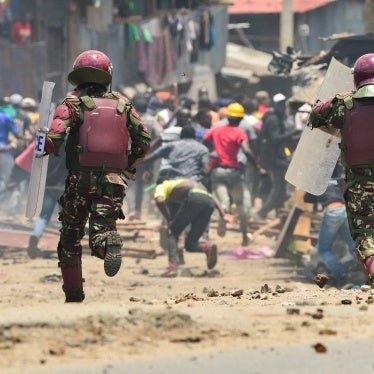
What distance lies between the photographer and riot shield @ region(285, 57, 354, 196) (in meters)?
10.3

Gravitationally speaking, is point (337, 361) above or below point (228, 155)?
above

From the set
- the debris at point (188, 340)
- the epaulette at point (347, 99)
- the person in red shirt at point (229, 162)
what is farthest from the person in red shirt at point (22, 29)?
the debris at point (188, 340)

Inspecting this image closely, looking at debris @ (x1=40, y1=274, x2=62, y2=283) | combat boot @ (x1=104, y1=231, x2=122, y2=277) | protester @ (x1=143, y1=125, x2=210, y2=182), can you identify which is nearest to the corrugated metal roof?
protester @ (x1=143, y1=125, x2=210, y2=182)

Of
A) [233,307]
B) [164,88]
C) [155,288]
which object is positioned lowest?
[164,88]

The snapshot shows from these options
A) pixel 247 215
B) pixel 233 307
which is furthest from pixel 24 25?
pixel 233 307

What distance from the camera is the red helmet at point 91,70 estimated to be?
359 inches

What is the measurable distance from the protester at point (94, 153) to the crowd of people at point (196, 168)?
207 mm

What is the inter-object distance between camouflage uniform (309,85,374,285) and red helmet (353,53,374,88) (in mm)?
62

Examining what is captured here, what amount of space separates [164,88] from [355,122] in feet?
87.8

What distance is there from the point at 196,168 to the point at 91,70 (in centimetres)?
715

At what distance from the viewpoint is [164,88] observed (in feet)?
117

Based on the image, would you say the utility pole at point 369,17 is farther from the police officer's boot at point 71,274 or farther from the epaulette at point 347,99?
the police officer's boot at point 71,274

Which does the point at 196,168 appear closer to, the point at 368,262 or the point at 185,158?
the point at 185,158

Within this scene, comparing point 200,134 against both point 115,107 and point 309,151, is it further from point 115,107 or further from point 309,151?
point 115,107
